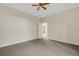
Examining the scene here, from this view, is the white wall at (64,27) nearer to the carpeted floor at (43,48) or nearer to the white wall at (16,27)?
the carpeted floor at (43,48)

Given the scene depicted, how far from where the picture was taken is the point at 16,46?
2.67m

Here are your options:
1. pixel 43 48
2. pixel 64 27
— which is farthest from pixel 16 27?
pixel 64 27

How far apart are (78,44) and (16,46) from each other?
2131 millimetres

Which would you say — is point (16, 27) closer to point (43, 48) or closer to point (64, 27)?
point (43, 48)

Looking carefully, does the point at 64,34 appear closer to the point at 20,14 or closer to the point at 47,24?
the point at 47,24

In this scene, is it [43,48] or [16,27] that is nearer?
Answer: [16,27]

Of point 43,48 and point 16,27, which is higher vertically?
point 16,27

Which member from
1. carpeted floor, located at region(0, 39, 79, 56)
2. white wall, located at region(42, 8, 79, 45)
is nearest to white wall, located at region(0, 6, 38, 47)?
carpeted floor, located at region(0, 39, 79, 56)

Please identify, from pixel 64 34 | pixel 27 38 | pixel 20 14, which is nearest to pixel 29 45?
pixel 27 38

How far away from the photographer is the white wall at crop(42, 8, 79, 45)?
2.64m

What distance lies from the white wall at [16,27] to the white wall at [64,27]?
487 millimetres

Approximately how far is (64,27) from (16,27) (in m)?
1.61

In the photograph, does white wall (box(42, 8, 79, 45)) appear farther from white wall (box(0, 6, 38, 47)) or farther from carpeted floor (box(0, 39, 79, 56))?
white wall (box(0, 6, 38, 47))

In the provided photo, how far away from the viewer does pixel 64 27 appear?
285 centimetres
